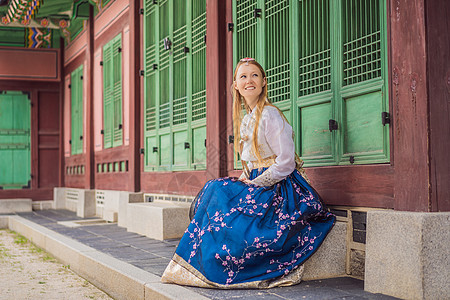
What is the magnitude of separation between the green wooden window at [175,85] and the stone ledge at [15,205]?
18.2 ft

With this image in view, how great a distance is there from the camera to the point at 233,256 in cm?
318

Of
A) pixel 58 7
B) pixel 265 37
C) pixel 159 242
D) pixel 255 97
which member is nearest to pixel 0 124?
pixel 58 7

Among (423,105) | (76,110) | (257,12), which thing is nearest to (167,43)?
(257,12)

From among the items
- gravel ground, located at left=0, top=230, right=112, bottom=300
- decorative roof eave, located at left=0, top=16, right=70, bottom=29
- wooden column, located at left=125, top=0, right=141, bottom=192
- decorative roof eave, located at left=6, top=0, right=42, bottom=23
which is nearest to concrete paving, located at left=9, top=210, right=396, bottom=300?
gravel ground, located at left=0, top=230, right=112, bottom=300

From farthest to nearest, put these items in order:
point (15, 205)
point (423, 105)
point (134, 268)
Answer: point (15, 205) < point (134, 268) < point (423, 105)

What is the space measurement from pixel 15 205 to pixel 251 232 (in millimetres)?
9828

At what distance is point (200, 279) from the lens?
3.22 meters

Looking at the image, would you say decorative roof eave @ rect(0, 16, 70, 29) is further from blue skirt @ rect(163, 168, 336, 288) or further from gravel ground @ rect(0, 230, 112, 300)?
blue skirt @ rect(163, 168, 336, 288)

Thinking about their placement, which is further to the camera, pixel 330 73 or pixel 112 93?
pixel 112 93

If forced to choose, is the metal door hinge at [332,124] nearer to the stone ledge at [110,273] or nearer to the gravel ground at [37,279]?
the stone ledge at [110,273]

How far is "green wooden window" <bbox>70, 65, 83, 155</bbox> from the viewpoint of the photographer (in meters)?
11.4

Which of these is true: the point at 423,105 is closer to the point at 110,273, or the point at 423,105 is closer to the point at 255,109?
the point at 255,109

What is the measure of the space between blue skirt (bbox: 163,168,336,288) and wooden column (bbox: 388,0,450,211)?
24.5 inches

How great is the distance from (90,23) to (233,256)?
8.32 meters
